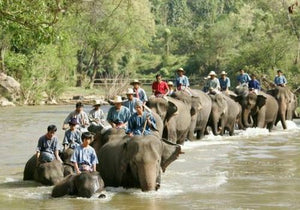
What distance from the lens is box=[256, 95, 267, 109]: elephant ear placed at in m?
25.1

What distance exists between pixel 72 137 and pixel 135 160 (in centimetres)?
276

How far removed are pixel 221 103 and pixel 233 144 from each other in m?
2.25

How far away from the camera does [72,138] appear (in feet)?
47.8

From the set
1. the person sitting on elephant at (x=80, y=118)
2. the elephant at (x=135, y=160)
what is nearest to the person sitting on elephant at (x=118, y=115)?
the elephant at (x=135, y=160)

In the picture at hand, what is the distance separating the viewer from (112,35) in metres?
62.6

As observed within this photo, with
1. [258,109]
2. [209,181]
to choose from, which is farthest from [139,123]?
[258,109]

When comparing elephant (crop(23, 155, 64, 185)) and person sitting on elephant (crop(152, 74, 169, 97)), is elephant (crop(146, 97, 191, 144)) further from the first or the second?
elephant (crop(23, 155, 64, 185))

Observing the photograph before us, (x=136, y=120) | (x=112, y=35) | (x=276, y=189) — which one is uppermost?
(x=112, y=35)

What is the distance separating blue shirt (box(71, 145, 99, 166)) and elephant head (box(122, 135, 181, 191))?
0.53 metres

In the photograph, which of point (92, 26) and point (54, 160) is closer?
A: point (54, 160)

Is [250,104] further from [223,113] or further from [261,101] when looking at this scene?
[223,113]

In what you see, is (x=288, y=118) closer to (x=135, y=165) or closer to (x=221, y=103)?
(x=221, y=103)

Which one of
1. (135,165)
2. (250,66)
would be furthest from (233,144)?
(250,66)

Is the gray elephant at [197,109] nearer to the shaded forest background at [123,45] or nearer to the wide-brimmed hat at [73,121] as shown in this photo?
the shaded forest background at [123,45]
